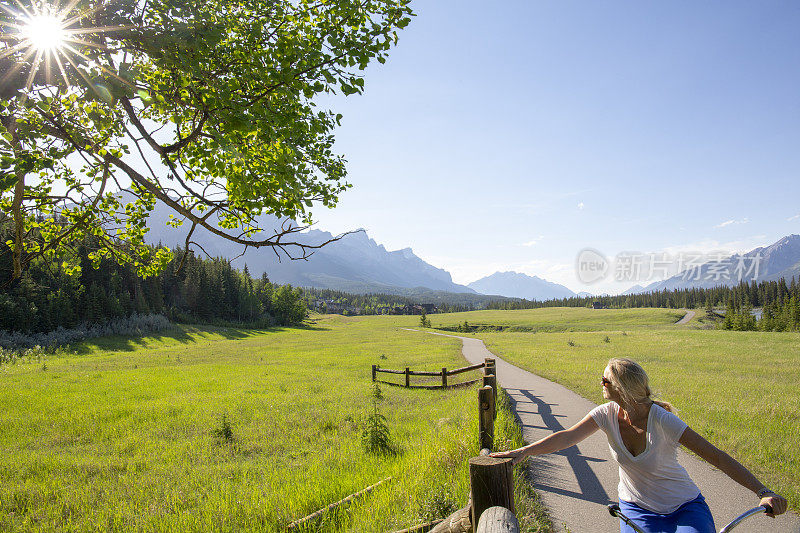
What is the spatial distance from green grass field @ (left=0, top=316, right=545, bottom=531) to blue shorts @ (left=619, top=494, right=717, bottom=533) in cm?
204

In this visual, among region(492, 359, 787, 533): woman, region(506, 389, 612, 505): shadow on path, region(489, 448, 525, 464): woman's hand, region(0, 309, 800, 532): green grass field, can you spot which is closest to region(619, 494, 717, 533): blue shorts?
region(492, 359, 787, 533): woman

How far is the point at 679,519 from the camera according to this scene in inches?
127

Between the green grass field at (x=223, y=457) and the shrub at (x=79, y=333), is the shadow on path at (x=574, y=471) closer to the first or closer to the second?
the green grass field at (x=223, y=457)

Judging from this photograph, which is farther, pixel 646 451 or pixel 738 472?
pixel 646 451

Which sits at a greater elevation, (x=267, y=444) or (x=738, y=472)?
(x=738, y=472)

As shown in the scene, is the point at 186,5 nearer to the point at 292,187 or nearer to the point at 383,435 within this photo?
the point at 292,187

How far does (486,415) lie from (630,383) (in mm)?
3073

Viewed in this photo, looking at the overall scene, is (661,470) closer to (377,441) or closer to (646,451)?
(646,451)

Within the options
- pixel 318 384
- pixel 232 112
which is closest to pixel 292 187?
pixel 232 112

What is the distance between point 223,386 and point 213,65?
781 inches

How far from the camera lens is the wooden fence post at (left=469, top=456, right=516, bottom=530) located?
122 inches

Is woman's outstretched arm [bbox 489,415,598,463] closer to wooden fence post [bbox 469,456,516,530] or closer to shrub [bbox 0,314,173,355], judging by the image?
wooden fence post [bbox 469,456,516,530]

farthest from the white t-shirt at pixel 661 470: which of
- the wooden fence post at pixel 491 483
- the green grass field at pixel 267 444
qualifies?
the green grass field at pixel 267 444

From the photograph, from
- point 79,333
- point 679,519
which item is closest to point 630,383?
point 679,519
